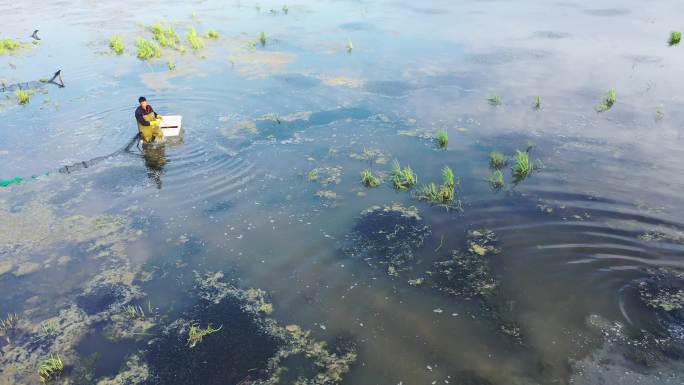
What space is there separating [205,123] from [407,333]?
815cm

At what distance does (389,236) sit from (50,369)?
494 centimetres

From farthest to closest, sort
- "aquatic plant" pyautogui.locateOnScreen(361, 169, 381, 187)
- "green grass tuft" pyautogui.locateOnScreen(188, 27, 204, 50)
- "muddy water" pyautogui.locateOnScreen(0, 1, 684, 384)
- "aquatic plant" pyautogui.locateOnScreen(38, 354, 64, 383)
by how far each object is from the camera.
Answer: "green grass tuft" pyautogui.locateOnScreen(188, 27, 204, 50), "aquatic plant" pyautogui.locateOnScreen(361, 169, 381, 187), "muddy water" pyautogui.locateOnScreen(0, 1, 684, 384), "aquatic plant" pyautogui.locateOnScreen(38, 354, 64, 383)

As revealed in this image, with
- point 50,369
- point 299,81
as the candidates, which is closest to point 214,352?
point 50,369

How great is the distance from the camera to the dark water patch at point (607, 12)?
1974 cm

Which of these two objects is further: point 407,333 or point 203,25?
point 203,25

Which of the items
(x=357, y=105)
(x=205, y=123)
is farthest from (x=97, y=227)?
(x=357, y=105)

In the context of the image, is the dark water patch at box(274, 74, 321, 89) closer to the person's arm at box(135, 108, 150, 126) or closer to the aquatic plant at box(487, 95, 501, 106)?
the person's arm at box(135, 108, 150, 126)

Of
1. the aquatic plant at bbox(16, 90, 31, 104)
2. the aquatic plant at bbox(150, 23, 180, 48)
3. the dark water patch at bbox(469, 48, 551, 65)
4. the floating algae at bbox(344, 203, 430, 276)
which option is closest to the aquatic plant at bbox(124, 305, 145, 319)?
the floating algae at bbox(344, 203, 430, 276)

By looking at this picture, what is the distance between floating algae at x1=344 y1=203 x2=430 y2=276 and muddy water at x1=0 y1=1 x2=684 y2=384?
0.05m

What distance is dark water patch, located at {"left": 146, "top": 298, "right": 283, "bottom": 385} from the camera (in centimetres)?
508

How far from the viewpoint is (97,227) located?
770 cm

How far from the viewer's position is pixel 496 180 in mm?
8438

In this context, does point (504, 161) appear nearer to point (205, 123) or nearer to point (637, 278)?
point (637, 278)

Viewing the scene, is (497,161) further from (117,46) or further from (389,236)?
(117,46)
